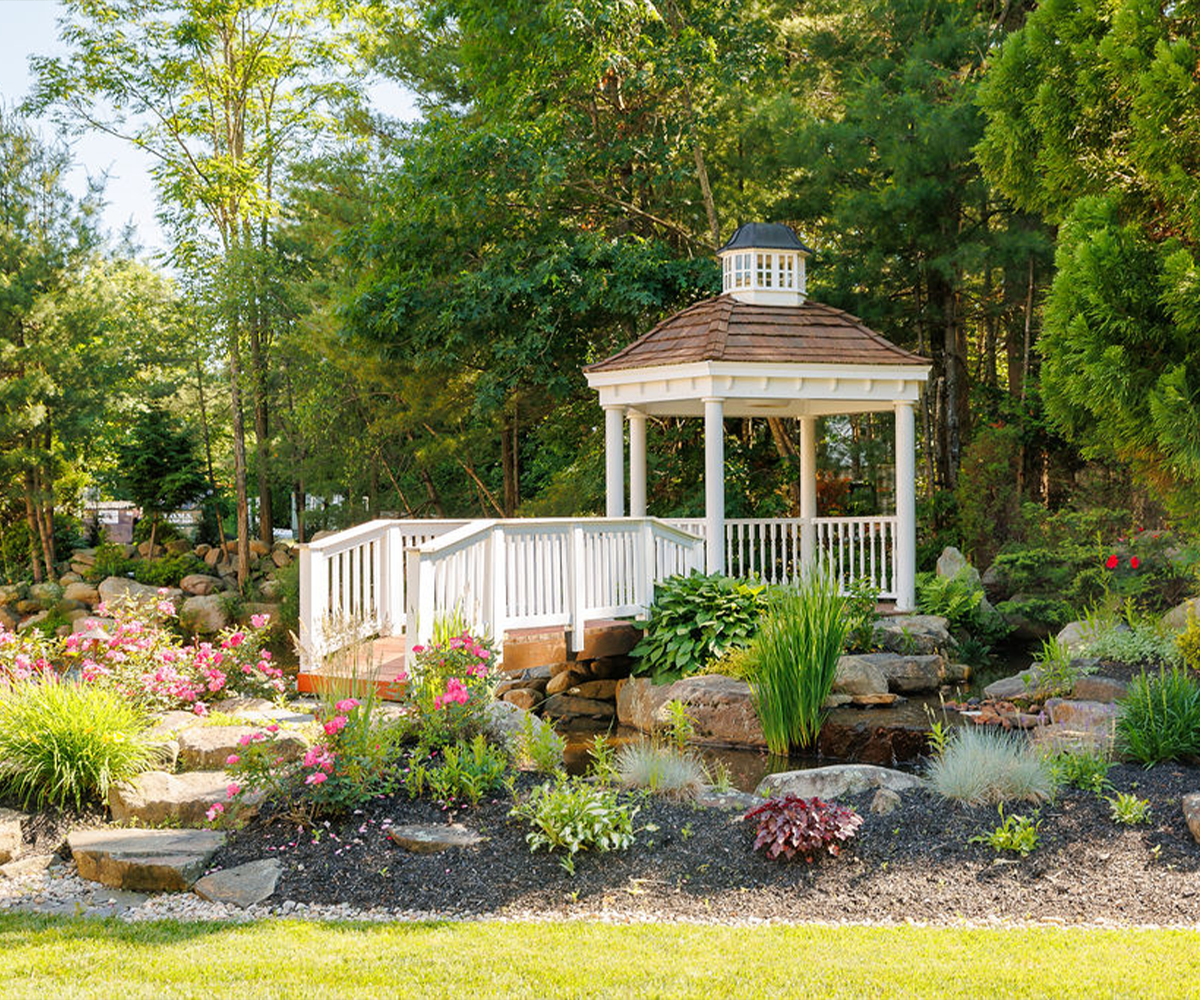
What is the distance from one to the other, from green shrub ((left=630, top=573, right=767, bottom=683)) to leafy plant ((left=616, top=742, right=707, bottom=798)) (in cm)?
341

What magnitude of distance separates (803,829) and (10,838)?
3.65m

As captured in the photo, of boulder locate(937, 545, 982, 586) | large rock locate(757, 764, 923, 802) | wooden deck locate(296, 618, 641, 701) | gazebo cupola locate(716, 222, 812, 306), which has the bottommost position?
large rock locate(757, 764, 923, 802)

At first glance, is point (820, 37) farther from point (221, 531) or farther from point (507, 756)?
point (221, 531)

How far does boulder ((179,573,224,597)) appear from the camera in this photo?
19.5m

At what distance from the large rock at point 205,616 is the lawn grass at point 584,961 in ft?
48.0

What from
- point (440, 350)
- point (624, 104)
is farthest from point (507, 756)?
point (624, 104)

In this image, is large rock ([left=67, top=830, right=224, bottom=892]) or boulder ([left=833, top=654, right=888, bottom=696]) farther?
boulder ([left=833, top=654, right=888, bottom=696])

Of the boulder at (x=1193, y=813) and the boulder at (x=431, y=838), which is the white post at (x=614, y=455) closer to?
the boulder at (x=431, y=838)

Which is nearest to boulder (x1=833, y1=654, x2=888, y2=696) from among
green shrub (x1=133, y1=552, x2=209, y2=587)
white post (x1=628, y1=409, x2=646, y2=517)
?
white post (x1=628, y1=409, x2=646, y2=517)

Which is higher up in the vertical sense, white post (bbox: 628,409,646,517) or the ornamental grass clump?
white post (bbox: 628,409,646,517)

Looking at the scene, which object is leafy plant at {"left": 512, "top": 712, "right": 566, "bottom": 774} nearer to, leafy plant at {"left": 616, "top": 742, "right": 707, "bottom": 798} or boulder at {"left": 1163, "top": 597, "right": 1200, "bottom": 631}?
leafy plant at {"left": 616, "top": 742, "right": 707, "bottom": 798}

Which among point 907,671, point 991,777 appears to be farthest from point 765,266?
point 991,777

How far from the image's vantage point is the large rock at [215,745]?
19.6 ft

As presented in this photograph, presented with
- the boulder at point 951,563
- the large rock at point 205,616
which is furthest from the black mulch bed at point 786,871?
the large rock at point 205,616
